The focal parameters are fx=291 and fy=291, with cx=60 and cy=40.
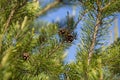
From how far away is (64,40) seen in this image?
194 centimetres

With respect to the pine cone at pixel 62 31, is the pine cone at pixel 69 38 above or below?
below

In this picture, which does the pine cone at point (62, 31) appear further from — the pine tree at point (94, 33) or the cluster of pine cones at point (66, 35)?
the pine tree at point (94, 33)

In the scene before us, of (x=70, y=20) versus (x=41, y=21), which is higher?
(x=70, y=20)

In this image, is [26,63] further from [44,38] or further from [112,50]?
[112,50]

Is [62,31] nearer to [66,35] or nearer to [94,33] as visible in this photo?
[66,35]

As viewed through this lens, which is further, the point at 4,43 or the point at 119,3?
the point at 119,3

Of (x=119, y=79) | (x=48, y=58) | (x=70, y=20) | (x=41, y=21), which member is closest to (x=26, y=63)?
(x=48, y=58)

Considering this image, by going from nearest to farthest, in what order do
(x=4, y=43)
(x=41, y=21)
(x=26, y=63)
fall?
(x=4, y=43), (x=26, y=63), (x=41, y=21)

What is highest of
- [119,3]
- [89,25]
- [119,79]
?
[119,3]

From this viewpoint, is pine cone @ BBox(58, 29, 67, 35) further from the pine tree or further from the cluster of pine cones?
the pine tree

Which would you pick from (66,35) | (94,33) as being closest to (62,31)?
(66,35)

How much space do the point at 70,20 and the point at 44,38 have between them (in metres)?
0.22

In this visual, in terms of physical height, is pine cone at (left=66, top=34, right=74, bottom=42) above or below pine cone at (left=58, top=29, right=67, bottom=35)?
below

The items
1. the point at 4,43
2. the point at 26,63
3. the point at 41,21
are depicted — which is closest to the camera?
the point at 4,43
